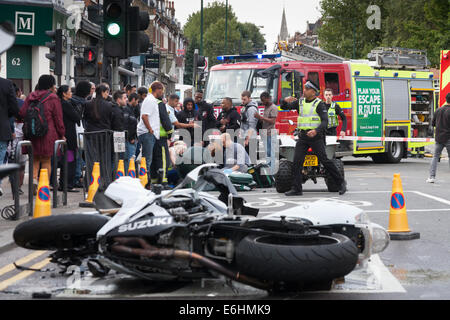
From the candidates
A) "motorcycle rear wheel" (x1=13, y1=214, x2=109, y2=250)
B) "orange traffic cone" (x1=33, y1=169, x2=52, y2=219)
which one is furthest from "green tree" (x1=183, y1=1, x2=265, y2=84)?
"motorcycle rear wheel" (x1=13, y1=214, x2=109, y2=250)

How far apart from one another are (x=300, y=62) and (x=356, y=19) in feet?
170

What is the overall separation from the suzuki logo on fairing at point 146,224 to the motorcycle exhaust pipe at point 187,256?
0.28ft

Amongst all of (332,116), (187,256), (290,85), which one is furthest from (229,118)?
(187,256)

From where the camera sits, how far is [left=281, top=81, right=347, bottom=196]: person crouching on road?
13.1 m

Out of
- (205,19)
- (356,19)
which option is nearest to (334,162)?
(356,19)

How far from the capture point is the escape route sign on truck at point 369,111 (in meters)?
22.9

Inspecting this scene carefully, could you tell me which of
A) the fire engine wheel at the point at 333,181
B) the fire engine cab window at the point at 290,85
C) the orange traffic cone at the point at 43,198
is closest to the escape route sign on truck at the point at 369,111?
the fire engine cab window at the point at 290,85

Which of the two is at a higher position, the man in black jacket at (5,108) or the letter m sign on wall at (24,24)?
the letter m sign on wall at (24,24)

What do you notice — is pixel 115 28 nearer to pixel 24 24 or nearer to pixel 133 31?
pixel 133 31

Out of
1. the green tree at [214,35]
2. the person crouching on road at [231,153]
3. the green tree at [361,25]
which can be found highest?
the green tree at [214,35]

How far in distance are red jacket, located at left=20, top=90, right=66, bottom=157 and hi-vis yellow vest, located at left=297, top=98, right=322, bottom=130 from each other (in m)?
3.95

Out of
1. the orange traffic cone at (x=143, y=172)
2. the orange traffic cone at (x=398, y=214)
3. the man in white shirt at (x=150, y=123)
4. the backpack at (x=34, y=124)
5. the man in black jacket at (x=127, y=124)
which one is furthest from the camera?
the man in black jacket at (x=127, y=124)

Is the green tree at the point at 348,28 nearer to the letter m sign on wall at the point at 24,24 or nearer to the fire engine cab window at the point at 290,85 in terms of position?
the letter m sign on wall at the point at 24,24

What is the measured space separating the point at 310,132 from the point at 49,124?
417 centimetres
